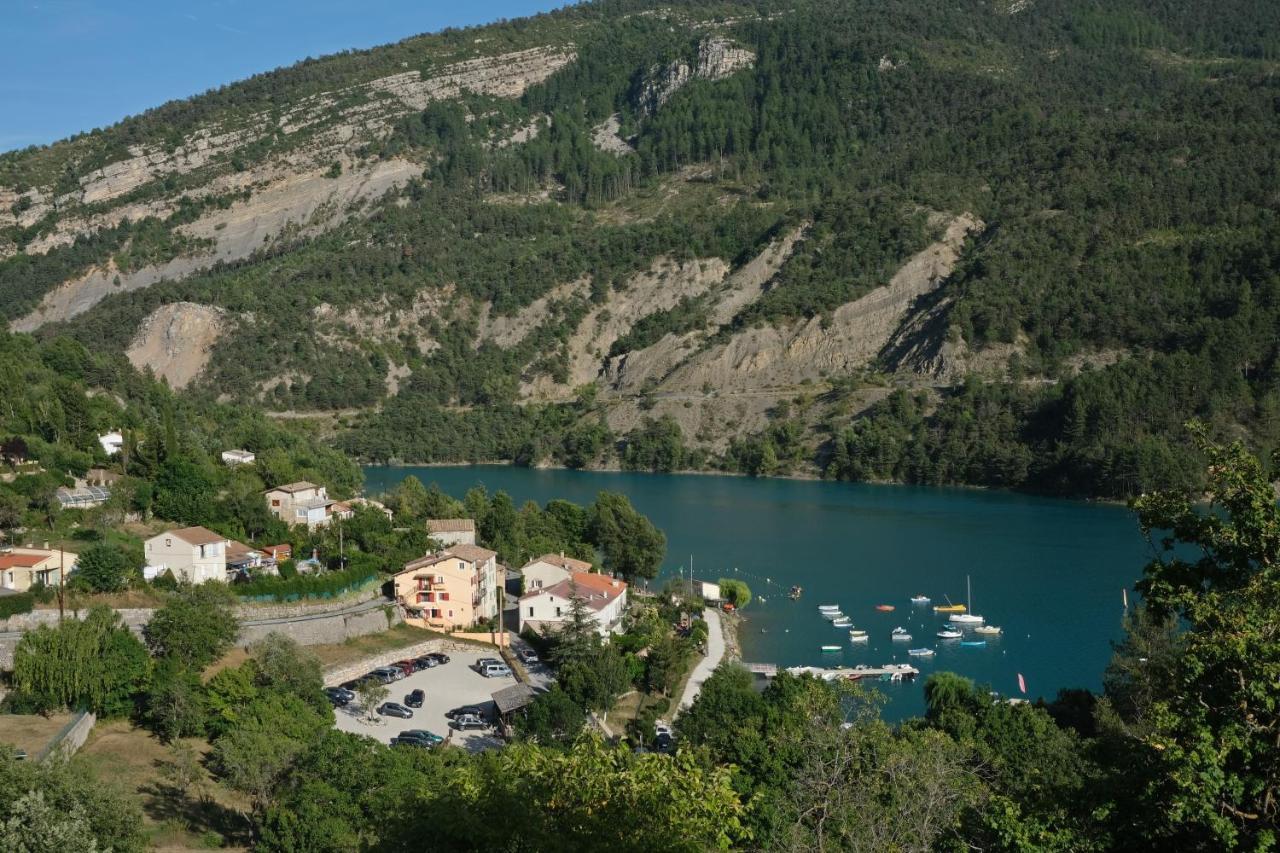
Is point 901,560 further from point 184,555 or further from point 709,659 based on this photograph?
point 184,555

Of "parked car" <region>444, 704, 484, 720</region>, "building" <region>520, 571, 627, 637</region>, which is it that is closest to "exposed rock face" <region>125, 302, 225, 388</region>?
"building" <region>520, 571, 627, 637</region>

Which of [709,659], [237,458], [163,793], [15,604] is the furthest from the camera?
[237,458]

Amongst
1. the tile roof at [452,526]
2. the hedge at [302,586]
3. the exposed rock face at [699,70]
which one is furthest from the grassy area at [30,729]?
the exposed rock face at [699,70]

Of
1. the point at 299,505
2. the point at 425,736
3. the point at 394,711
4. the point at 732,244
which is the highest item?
the point at 732,244

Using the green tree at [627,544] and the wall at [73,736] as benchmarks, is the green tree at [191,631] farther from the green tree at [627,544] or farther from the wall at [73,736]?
the green tree at [627,544]

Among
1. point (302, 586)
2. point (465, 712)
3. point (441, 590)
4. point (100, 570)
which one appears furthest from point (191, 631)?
point (441, 590)

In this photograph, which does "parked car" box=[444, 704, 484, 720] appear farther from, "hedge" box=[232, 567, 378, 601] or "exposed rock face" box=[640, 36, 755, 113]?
"exposed rock face" box=[640, 36, 755, 113]
